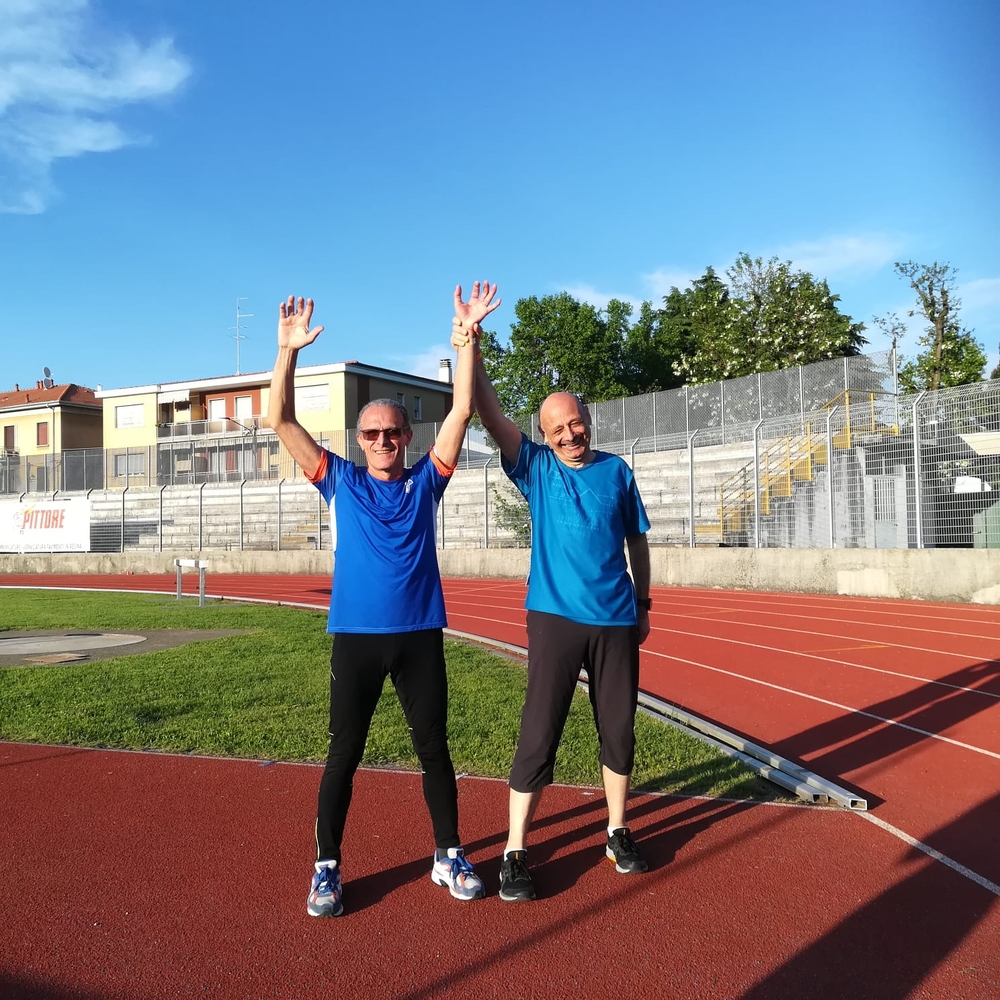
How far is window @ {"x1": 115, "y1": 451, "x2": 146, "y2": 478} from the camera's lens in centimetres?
3192

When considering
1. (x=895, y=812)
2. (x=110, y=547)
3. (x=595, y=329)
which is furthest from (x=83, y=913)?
(x=595, y=329)

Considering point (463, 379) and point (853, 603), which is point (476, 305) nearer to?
point (463, 379)

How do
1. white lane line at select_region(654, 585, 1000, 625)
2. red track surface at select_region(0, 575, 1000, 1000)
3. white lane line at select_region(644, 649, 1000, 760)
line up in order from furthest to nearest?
1. white lane line at select_region(654, 585, 1000, 625)
2. white lane line at select_region(644, 649, 1000, 760)
3. red track surface at select_region(0, 575, 1000, 1000)

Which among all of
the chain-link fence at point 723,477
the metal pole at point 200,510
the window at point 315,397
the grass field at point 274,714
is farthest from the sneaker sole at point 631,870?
the window at point 315,397

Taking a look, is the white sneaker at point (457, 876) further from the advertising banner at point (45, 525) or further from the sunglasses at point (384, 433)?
the advertising banner at point (45, 525)

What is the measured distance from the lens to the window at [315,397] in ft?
158

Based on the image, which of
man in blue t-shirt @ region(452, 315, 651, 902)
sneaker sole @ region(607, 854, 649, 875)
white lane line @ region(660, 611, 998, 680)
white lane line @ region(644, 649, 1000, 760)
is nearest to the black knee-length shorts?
man in blue t-shirt @ region(452, 315, 651, 902)

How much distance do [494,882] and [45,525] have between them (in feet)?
96.7

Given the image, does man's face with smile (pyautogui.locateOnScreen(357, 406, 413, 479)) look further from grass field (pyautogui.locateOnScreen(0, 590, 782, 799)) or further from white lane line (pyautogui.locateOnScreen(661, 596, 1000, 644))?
white lane line (pyautogui.locateOnScreen(661, 596, 1000, 644))

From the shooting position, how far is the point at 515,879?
3424mm

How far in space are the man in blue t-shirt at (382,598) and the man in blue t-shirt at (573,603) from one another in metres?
0.24

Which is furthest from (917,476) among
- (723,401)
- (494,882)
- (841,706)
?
(494,882)

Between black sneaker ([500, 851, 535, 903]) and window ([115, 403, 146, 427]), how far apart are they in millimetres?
54529

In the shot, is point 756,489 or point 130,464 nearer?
point 756,489
